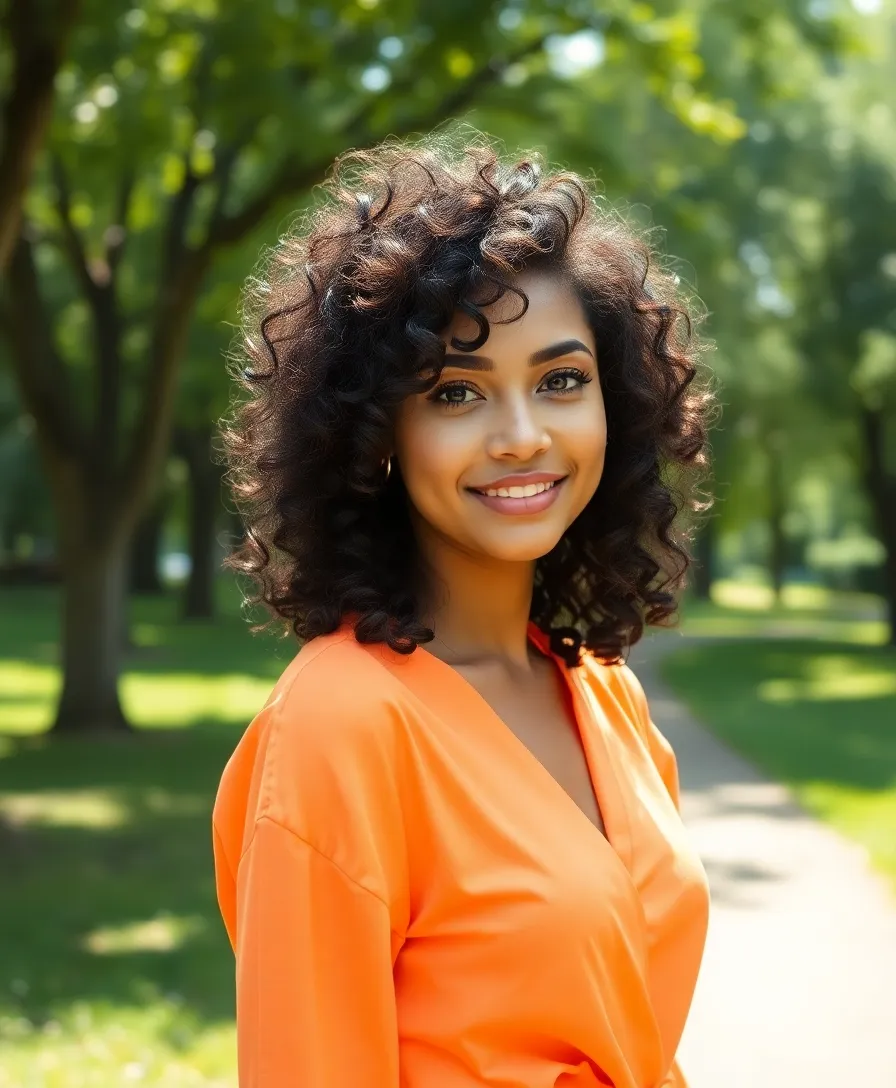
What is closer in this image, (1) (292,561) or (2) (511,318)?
(2) (511,318)

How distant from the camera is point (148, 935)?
22.5 feet

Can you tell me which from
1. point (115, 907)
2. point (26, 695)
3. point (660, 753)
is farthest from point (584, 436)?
point (26, 695)

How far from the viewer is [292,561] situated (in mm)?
2303

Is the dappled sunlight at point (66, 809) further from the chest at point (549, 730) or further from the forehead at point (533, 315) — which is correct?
the forehead at point (533, 315)

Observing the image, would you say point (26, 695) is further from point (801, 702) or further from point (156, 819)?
point (801, 702)

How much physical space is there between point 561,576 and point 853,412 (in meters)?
21.6

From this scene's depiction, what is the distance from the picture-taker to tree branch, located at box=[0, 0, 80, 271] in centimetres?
742

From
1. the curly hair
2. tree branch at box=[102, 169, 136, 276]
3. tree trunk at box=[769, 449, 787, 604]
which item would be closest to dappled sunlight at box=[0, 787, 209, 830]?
tree branch at box=[102, 169, 136, 276]

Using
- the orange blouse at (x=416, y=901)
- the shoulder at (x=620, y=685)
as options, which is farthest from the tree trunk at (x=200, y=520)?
the orange blouse at (x=416, y=901)

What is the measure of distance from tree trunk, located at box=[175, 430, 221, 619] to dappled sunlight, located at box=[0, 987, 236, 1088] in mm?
21914

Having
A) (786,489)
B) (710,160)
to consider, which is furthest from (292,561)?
(786,489)

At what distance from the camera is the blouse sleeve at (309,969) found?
1.75 metres

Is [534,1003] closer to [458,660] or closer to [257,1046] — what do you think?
[257,1046]

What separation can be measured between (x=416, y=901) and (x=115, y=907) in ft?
19.3
